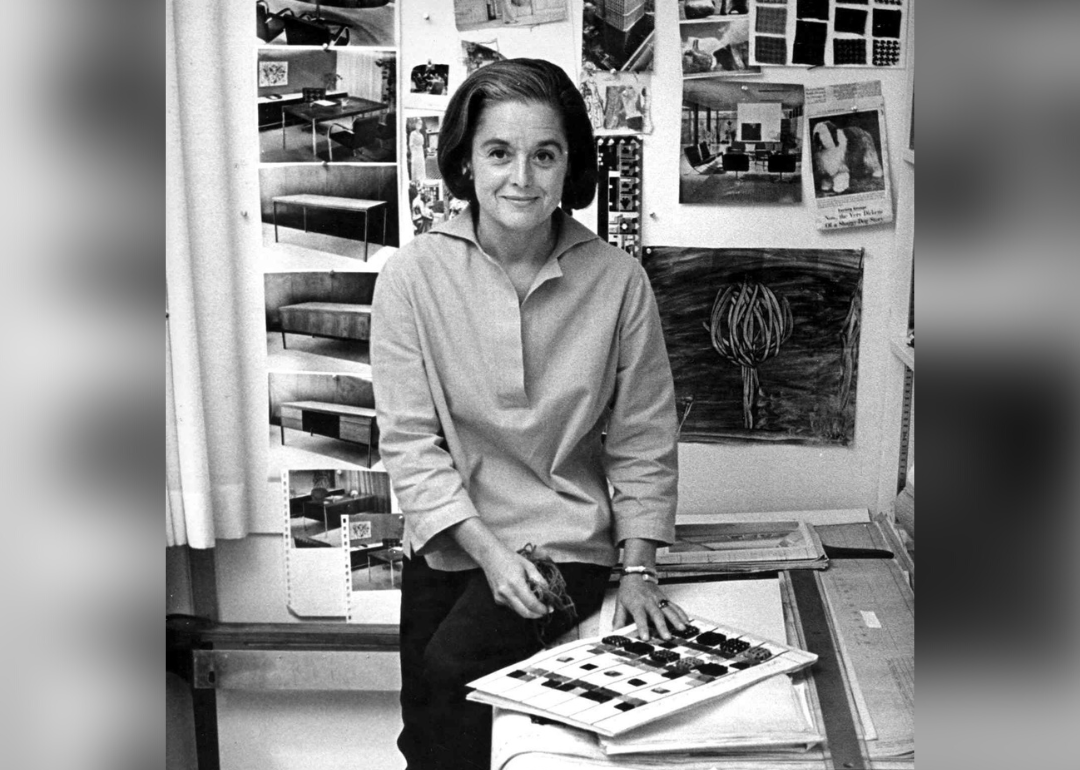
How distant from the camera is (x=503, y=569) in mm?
1118

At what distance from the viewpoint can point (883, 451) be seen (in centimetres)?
145

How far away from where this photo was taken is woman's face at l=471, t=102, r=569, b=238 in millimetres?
1096

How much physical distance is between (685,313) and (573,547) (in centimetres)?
40

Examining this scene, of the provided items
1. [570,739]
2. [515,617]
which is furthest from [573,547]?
[570,739]

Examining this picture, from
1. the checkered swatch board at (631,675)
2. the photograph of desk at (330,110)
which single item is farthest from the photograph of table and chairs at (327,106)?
the checkered swatch board at (631,675)

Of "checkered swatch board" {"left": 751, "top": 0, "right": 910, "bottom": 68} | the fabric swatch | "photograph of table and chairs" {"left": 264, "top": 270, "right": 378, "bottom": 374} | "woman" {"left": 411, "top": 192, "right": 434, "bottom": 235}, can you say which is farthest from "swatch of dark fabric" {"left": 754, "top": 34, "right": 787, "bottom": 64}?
"photograph of table and chairs" {"left": 264, "top": 270, "right": 378, "bottom": 374}

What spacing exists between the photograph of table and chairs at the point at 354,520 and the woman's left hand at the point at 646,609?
47 cm

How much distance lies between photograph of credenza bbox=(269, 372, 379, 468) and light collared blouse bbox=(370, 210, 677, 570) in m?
0.35

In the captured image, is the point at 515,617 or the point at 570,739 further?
the point at 515,617

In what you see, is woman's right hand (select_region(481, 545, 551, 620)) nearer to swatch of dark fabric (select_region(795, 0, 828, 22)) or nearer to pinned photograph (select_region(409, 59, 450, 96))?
pinned photograph (select_region(409, 59, 450, 96))

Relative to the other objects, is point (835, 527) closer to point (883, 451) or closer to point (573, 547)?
point (883, 451)

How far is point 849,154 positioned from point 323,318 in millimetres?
676

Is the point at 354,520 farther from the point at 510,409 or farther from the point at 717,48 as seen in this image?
the point at 717,48
